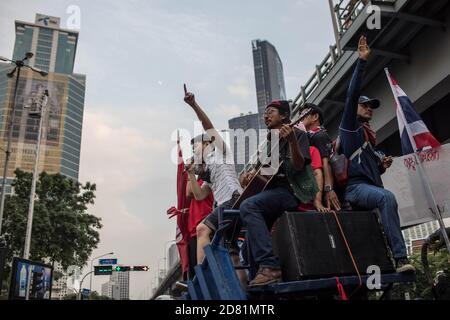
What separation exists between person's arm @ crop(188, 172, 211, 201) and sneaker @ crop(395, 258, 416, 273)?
241 centimetres

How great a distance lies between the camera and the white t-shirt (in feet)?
14.1

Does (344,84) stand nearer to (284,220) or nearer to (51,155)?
(284,220)

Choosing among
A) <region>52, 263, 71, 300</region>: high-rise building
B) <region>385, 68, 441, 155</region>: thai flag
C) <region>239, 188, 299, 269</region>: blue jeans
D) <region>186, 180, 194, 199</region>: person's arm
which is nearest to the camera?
<region>239, 188, 299, 269</region>: blue jeans

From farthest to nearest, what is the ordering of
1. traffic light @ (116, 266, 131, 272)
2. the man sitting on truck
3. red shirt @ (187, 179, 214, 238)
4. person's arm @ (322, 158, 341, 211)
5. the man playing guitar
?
traffic light @ (116, 266, 131, 272) → red shirt @ (187, 179, 214, 238) → person's arm @ (322, 158, 341, 211) → the man sitting on truck → the man playing guitar

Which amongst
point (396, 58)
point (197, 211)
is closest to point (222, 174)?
point (197, 211)

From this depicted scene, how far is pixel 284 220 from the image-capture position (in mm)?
3023

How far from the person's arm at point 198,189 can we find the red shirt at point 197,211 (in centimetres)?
9

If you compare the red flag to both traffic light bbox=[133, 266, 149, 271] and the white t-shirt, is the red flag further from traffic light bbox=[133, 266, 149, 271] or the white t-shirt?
traffic light bbox=[133, 266, 149, 271]

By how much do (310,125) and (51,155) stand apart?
10525cm

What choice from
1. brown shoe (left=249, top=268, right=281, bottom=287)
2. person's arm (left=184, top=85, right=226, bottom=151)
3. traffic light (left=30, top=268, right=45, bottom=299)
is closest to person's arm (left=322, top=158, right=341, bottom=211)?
brown shoe (left=249, top=268, right=281, bottom=287)

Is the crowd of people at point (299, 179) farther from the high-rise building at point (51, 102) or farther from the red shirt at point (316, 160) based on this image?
the high-rise building at point (51, 102)

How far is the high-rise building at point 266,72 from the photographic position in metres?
148
